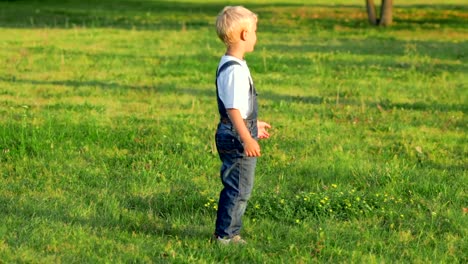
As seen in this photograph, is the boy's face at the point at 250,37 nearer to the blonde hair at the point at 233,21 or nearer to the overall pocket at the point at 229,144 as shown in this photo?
the blonde hair at the point at 233,21

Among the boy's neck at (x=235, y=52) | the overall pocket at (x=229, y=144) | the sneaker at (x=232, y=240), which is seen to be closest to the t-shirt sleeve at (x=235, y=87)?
the boy's neck at (x=235, y=52)

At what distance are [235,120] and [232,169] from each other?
39cm

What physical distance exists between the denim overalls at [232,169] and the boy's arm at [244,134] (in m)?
0.11

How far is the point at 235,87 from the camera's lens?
6.18m

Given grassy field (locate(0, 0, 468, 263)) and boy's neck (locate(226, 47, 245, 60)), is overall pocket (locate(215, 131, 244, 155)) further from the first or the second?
grassy field (locate(0, 0, 468, 263))

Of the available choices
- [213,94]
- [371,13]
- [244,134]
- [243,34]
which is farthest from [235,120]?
[371,13]

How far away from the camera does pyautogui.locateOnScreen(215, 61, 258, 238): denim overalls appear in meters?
6.34

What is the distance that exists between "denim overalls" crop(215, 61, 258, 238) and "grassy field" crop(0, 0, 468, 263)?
8.1 inches

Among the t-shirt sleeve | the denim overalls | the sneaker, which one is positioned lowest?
the sneaker

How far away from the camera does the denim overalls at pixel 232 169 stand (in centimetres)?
634

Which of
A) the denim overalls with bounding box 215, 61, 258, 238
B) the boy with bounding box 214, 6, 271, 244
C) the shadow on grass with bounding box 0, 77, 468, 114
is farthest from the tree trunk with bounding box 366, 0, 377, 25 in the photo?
the denim overalls with bounding box 215, 61, 258, 238

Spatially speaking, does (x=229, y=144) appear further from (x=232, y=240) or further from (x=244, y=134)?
(x=232, y=240)

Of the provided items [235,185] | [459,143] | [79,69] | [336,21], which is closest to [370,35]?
[336,21]

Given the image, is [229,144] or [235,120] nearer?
[235,120]
